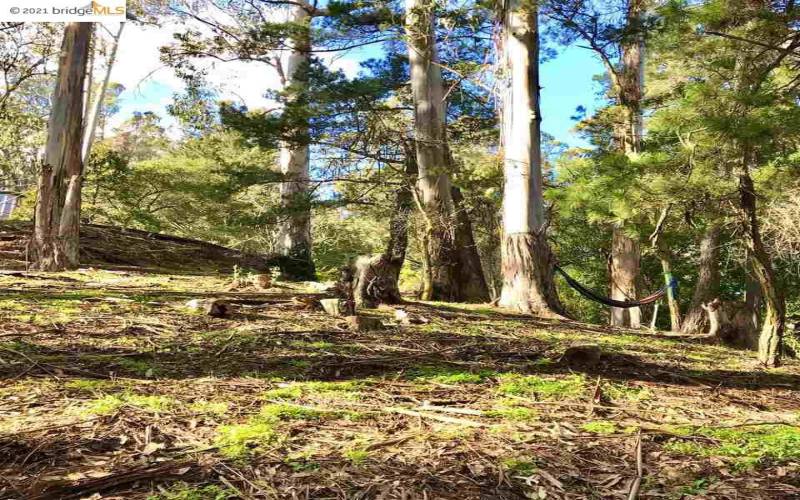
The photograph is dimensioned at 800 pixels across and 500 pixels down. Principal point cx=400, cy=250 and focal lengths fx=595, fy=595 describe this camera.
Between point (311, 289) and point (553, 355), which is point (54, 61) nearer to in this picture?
point (311, 289)

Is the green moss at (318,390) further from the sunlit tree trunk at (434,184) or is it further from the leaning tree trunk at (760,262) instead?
the sunlit tree trunk at (434,184)

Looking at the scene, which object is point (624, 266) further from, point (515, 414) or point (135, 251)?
point (515, 414)

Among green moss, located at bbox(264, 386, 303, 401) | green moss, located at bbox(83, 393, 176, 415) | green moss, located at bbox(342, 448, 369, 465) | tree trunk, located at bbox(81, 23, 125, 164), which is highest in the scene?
tree trunk, located at bbox(81, 23, 125, 164)

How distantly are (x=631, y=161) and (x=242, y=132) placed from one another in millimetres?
6405

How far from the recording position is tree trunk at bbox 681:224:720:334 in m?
7.70

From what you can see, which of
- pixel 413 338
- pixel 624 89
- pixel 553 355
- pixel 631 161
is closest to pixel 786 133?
pixel 631 161

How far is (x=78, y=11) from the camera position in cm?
946

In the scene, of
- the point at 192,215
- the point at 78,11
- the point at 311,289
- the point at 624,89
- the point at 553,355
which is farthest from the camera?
the point at 192,215


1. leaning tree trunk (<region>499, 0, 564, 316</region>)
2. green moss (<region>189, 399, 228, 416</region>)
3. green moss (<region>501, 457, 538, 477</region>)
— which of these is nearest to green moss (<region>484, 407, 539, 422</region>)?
green moss (<region>501, 457, 538, 477</region>)

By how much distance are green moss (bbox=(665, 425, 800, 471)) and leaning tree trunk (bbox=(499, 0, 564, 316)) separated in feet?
12.5

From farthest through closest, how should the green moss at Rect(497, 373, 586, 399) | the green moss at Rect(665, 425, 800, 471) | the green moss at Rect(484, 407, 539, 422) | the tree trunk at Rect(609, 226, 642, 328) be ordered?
1. the tree trunk at Rect(609, 226, 642, 328)
2. the green moss at Rect(497, 373, 586, 399)
3. the green moss at Rect(484, 407, 539, 422)
4. the green moss at Rect(665, 425, 800, 471)

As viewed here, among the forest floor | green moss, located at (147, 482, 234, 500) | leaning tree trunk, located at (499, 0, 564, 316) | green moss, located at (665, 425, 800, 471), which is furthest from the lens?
leaning tree trunk, located at (499, 0, 564, 316)

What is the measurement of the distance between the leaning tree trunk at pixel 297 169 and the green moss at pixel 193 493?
787cm

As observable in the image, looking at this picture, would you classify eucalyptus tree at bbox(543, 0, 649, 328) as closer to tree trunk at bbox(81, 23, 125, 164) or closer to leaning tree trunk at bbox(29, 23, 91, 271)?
leaning tree trunk at bbox(29, 23, 91, 271)
